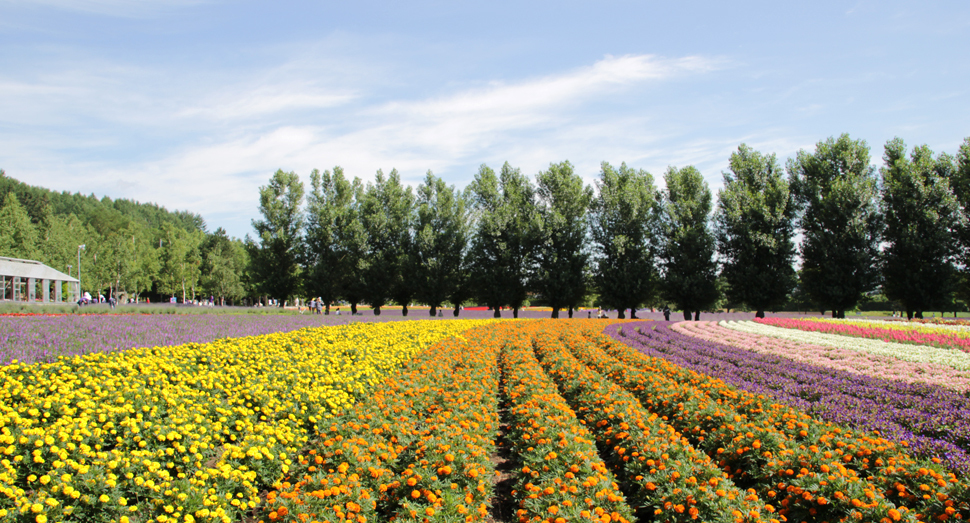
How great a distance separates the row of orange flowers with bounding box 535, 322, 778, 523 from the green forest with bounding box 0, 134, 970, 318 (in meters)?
31.8

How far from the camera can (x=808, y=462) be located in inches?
209

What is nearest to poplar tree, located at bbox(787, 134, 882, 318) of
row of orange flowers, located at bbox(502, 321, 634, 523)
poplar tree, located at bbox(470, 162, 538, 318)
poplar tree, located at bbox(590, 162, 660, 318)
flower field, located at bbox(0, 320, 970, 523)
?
poplar tree, located at bbox(590, 162, 660, 318)

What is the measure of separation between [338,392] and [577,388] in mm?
4650

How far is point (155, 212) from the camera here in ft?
493

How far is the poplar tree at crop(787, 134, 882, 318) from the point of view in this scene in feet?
119

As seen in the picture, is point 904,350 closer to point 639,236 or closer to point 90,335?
point 90,335

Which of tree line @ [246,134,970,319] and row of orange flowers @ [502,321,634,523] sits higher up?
tree line @ [246,134,970,319]

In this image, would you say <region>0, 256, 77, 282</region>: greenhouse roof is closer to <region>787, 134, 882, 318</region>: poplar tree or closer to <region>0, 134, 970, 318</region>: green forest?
<region>0, 134, 970, 318</region>: green forest

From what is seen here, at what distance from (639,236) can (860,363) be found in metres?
28.5

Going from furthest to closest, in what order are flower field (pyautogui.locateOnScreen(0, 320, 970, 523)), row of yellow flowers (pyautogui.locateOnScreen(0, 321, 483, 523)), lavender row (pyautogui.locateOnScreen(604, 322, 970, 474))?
lavender row (pyautogui.locateOnScreen(604, 322, 970, 474))
flower field (pyautogui.locateOnScreen(0, 320, 970, 523))
row of yellow flowers (pyautogui.locateOnScreen(0, 321, 483, 523))

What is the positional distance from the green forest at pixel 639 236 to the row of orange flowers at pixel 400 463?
31.9 metres

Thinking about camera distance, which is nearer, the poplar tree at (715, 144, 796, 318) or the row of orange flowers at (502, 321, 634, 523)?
the row of orange flowers at (502, 321, 634, 523)

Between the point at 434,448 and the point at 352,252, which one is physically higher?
the point at 352,252

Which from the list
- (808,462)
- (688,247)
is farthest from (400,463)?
(688,247)
